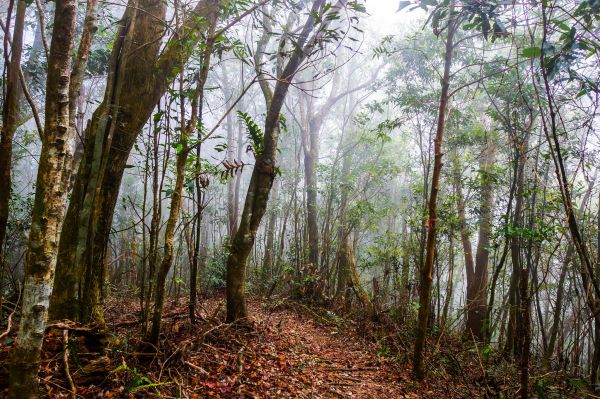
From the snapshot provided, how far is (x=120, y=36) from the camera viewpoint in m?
3.39

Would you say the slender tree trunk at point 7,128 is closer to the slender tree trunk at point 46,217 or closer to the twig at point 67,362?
the twig at point 67,362

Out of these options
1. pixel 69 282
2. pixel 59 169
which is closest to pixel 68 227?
pixel 69 282

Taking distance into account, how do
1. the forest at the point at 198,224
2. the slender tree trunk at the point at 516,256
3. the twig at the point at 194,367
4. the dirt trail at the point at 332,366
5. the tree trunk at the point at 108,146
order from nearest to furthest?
1. the forest at the point at 198,224
2. the tree trunk at the point at 108,146
3. the twig at the point at 194,367
4. the dirt trail at the point at 332,366
5. the slender tree trunk at the point at 516,256

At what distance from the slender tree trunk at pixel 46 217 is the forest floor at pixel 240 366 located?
796 millimetres

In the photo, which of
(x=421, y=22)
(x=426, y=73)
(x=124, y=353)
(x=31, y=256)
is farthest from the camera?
(x=421, y=22)

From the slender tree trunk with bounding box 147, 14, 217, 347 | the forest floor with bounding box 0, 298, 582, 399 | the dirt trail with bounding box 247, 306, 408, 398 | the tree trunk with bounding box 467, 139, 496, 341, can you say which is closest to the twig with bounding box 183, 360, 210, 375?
the forest floor with bounding box 0, 298, 582, 399

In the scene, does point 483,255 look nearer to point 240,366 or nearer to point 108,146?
point 240,366

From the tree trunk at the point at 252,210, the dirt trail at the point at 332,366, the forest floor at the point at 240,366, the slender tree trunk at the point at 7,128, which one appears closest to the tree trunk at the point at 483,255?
the forest floor at the point at 240,366

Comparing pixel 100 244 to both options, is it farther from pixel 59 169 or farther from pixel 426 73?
pixel 426 73

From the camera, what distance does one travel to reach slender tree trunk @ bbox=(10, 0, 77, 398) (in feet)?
6.12

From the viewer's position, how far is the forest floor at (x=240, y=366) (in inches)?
109

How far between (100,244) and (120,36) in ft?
6.36

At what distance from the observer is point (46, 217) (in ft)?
6.27

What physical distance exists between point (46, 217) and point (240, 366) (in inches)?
97.7
